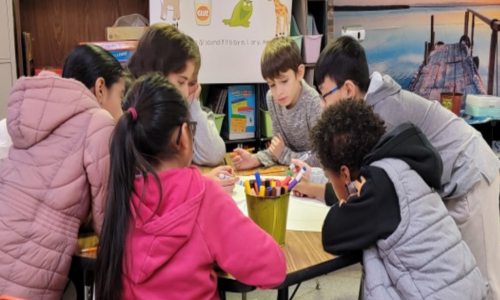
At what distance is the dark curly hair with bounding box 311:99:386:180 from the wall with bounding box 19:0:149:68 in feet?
8.17

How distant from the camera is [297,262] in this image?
1.18 metres

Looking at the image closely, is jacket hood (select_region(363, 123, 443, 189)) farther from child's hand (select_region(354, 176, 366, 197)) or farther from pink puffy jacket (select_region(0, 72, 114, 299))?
pink puffy jacket (select_region(0, 72, 114, 299))

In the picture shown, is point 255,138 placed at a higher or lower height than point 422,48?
lower

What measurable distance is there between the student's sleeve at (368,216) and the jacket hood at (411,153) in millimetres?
59

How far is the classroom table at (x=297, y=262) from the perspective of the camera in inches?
44.6

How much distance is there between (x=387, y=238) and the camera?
3.74 feet

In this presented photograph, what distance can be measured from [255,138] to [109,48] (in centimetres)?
115

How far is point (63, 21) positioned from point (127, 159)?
98.9 inches

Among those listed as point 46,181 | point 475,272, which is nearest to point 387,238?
point 475,272

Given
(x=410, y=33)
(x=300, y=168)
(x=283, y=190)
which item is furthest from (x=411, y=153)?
(x=410, y=33)

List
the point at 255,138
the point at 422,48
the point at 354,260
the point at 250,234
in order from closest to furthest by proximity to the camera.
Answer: the point at 250,234 → the point at 354,260 → the point at 255,138 → the point at 422,48

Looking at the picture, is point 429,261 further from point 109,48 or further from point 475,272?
point 109,48

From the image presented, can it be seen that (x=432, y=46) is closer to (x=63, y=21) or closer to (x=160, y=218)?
(x=63, y=21)

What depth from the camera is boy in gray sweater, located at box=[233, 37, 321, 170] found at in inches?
85.8
